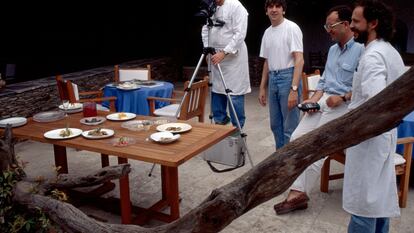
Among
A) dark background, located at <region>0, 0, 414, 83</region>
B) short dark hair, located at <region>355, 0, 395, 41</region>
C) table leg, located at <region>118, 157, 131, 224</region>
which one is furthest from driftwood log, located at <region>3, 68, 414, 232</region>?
dark background, located at <region>0, 0, 414, 83</region>

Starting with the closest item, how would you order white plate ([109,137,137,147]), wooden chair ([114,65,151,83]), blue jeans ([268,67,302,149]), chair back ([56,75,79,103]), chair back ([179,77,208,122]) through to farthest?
1. white plate ([109,137,137,147])
2. blue jeans ([268,67,302,149])
3. chair back ([179,77,208,122])
4. chair back ([56,75,79,103])
5. wooden chair ([114,65,151,83])

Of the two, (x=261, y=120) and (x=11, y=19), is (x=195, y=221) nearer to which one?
(x=261, y=120)

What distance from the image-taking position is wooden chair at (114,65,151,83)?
17.4 feet

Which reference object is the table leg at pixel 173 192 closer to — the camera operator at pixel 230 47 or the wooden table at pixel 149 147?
the wooden table at pixel 149 147

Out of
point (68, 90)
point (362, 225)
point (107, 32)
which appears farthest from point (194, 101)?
point (107, 32)

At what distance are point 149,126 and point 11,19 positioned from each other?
6.33 metres

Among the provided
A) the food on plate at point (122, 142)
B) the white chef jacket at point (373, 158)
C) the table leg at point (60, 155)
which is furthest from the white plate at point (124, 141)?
the white chef jacket at point (373, 158)

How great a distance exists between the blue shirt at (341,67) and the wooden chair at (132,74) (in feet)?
9.24

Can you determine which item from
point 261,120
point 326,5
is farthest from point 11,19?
point 326,5

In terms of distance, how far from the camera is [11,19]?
7.98 m

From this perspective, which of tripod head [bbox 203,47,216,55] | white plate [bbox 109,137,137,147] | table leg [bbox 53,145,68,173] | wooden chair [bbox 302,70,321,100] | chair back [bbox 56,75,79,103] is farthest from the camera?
chair back [bbox 56,75,79,103]

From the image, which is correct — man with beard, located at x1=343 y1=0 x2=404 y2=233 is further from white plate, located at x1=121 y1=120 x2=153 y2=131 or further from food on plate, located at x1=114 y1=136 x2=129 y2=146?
white plate, located at x1=121 y1=120 x2=153 y2=131

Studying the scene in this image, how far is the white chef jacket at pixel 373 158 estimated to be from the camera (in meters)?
1.93

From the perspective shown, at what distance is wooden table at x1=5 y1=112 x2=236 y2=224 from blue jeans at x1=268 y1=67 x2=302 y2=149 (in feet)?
3.10
